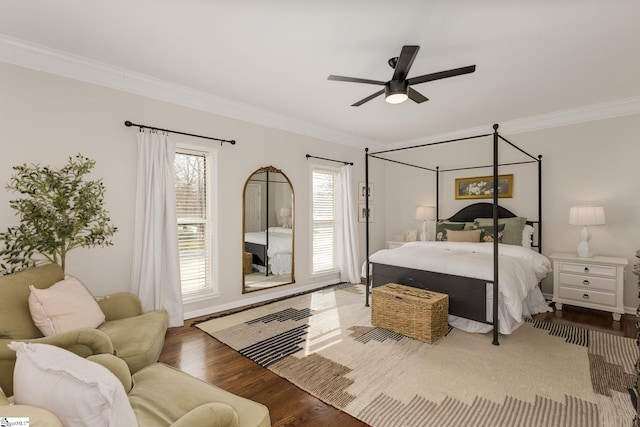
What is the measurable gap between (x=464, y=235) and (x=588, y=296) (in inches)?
62.1

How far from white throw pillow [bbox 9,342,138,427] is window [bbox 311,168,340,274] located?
4.23 metres

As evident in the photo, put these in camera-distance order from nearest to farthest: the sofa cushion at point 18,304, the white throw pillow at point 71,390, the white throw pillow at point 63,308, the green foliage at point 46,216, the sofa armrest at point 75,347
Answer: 1. the white throw pillow at point 71,390
2. the sofa armrest at point 75,347
3. the sofa cushion at point 18,304
4. the white throw pillow at point 63,308
5. the green foliage at point 46,216

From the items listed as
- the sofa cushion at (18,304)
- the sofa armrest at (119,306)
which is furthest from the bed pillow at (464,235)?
the sofa cushion at (18,304)

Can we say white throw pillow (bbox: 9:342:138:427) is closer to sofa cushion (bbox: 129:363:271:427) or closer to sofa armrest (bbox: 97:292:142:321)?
sofa cushion (bbox: 129:363:271:427)

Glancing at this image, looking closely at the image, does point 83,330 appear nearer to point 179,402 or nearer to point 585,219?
point 179,402

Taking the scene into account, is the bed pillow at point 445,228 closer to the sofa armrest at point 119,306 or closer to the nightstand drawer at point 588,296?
the nightstand drawer at point 588,296

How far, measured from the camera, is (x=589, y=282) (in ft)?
12.8

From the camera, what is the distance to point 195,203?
3.88 m

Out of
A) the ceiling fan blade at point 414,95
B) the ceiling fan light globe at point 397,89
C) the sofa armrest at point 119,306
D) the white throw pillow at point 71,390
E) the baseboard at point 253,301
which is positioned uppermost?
the ceiling fan blade at point 414,95

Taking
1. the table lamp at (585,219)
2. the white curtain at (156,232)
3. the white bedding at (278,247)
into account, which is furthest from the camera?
the white bedding at (278,247)

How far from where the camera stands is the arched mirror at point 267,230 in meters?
4.34

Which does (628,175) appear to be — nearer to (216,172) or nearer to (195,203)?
(216,172)

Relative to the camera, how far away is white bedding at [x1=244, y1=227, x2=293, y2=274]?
455 cm

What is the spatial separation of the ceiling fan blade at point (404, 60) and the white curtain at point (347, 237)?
3051 millimetres
